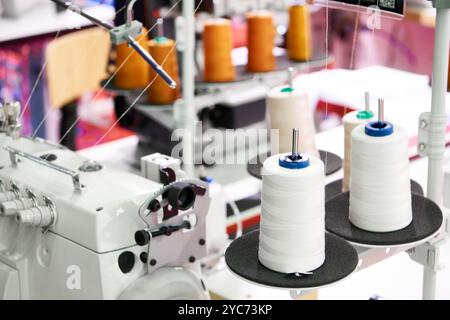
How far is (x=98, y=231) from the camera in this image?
133 centimetres

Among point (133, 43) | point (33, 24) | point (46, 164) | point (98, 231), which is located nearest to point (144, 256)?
point (98, 231)

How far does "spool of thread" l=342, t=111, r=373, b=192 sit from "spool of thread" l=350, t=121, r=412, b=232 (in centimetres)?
19

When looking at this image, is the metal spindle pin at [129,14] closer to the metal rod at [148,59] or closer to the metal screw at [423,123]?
the metal rod at [148,59]

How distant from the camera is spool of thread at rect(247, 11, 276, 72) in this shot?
3152 mm

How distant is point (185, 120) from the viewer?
2.66 meters

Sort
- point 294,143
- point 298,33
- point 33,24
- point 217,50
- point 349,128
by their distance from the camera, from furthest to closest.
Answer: point 33,24 < point 298,33 < point 217,50 < point 349,128 < point 294,143

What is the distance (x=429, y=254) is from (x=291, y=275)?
17.4 inches

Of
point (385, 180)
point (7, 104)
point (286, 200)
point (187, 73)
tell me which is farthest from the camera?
point (187, 73)

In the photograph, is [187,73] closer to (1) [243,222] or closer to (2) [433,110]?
(1) [243,222]

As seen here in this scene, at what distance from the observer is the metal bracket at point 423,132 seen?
1.51 metres

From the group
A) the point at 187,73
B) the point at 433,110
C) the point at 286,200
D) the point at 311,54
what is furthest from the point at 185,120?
the point at 286,200

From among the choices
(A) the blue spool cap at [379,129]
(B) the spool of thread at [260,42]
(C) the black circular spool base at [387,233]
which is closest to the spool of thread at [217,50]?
(B) the spool of thread at [260,42]

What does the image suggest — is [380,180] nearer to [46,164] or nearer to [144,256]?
[144,256]

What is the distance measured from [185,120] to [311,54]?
91 cm
